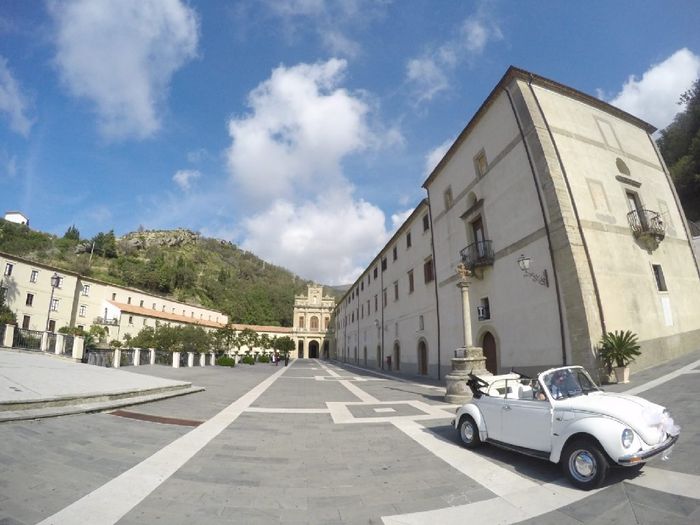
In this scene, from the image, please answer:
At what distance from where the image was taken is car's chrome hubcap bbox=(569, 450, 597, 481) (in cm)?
399

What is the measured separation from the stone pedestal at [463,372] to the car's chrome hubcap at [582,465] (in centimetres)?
702

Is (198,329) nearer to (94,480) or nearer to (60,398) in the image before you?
(60,398)

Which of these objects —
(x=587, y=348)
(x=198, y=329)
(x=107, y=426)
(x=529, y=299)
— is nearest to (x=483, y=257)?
(x=529, y=299)

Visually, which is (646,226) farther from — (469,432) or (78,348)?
(78,348)

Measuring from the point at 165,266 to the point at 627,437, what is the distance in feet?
296

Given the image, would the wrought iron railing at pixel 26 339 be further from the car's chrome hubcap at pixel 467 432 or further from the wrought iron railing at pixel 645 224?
the wrought iron railing at pixel 645 224

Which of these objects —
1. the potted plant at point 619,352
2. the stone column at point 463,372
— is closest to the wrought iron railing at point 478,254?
the stone column at point 463,372

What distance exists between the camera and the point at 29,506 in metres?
3.21

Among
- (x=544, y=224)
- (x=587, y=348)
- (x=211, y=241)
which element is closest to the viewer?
(x=587, y=348)

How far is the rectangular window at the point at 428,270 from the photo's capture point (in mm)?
22856

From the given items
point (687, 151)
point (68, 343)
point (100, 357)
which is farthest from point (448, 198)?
point (687, 151)

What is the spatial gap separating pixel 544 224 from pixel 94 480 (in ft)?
47.0

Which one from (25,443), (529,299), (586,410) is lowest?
(25,443)

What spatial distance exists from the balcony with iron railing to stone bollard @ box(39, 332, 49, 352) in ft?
98.5
